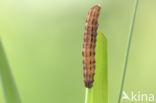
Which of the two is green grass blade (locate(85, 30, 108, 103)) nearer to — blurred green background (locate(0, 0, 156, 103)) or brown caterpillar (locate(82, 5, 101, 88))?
brown caterpillar (locate(82, 5, 101, 88))

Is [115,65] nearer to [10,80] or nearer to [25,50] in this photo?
[25,50]

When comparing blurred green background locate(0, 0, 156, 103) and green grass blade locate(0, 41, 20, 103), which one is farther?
blurred green background locate(0, 0, 156, 103)

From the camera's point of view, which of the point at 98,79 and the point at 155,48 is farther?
the point at 155,48

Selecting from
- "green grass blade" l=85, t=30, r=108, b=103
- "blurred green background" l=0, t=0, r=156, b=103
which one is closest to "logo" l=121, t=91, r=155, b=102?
"blurred green background" l=0, t=0, r=156, b=103

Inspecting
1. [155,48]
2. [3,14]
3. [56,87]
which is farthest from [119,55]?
[3,14]

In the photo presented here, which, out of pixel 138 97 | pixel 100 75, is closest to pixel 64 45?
pixel 138 97

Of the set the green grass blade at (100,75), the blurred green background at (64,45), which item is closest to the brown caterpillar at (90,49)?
the green grass blade at (100,75)

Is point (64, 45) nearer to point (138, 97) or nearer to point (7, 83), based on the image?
point (138, 97)
